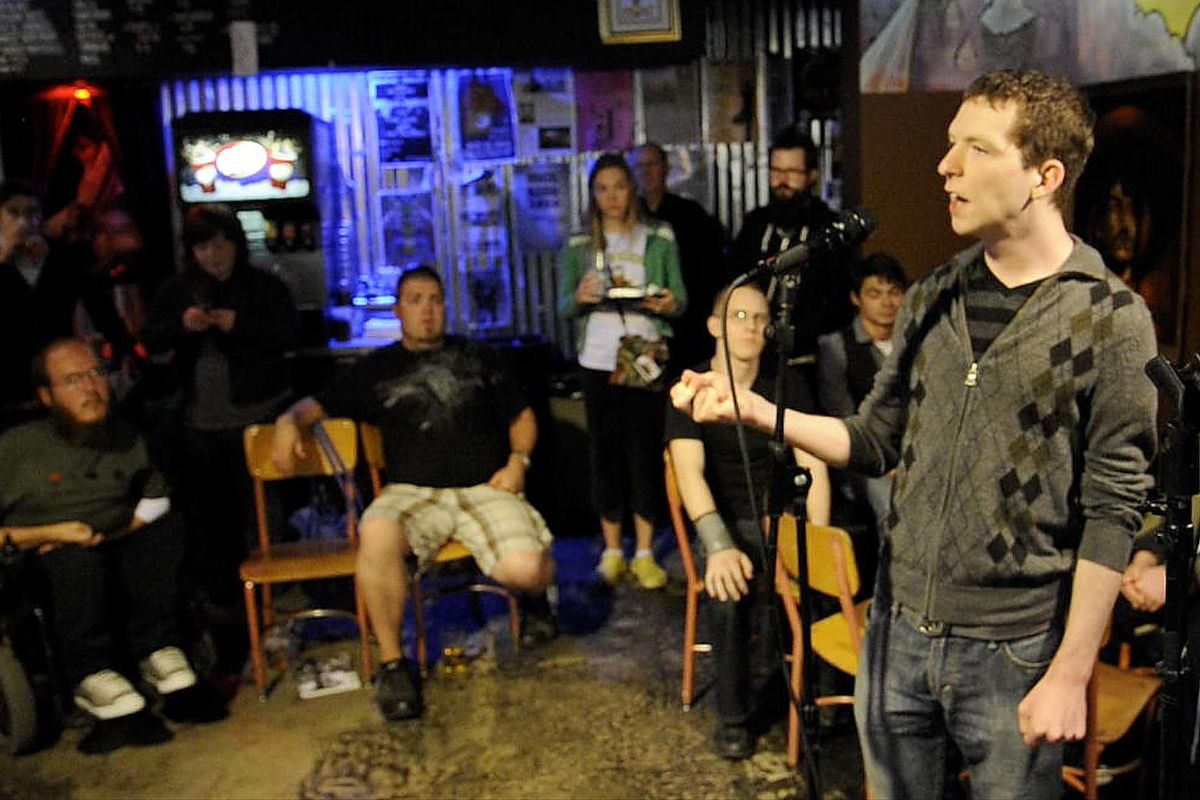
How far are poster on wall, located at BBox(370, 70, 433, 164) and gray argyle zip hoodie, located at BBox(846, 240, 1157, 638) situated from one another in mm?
4698

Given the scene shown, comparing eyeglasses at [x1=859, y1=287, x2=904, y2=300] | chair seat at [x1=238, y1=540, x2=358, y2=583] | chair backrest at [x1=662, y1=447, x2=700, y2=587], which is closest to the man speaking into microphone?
chair backrest at [x1=662, y1=447, x2=700, y2=587]

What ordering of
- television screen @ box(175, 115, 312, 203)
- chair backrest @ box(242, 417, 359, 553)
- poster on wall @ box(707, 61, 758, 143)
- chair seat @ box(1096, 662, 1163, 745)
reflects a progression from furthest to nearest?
poster on wall @ box(707, 61, 758, 143) → television screen @ box(175, 115, 312, 203) → chair backrest @ box(242, 417, 359, 553) → chair seat @ box(1096, 662, 1163, 745)

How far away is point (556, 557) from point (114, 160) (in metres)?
2.91

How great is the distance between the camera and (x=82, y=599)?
12.5ft

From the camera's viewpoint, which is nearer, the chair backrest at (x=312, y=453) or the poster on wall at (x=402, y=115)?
the chair backrest at (x=312, y=453)

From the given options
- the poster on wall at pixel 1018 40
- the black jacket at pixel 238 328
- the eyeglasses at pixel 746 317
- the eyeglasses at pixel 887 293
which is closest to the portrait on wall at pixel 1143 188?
the poster on wall at pixel 1018 40

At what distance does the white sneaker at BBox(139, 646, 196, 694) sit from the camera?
3.88 metres

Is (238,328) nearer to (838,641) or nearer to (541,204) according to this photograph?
(541,204)

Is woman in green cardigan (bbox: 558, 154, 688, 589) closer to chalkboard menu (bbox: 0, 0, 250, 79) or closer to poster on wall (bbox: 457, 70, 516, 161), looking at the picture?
poster on wall (bbox: 457, 70, 516, 161)

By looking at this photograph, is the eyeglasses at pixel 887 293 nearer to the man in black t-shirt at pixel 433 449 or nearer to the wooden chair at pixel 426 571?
the man in black t-shirt at pixel 433 449

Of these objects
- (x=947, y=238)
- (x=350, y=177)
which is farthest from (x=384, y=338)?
(x=947, y=238)

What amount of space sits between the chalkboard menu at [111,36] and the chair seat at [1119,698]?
412cm

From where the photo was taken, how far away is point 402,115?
6.32 metres

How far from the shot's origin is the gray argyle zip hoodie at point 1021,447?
178 cm
